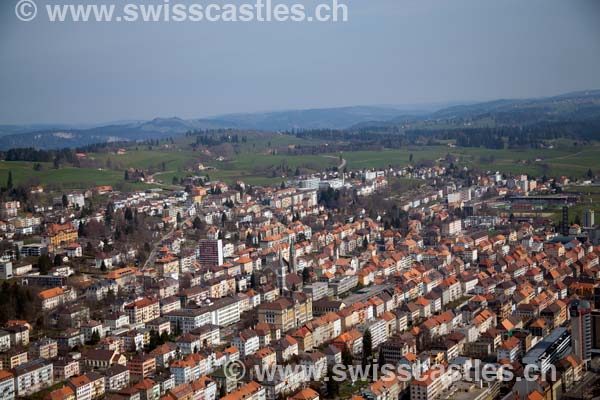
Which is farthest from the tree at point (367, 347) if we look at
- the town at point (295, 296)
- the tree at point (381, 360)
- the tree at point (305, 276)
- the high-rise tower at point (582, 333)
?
the tree at point (305, 276)

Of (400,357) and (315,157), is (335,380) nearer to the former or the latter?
(400,357)

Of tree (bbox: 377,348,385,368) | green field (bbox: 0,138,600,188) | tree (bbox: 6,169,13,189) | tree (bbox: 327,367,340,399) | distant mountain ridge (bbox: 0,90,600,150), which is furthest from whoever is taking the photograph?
distant mountain ridge (bbox: 0,90,600,150)

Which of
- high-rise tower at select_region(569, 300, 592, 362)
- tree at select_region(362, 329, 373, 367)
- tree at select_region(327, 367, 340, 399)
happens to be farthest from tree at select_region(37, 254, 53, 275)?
high-rise tower at select_region(569, 300, 592, 362)

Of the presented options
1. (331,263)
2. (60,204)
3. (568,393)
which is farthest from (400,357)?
(60,204)

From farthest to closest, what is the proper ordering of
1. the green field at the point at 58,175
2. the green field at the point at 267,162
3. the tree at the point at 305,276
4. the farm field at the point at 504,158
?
the farm field at the point at 504,158, the green field at the point at 267,162, the green field at the point at 58,175, the tree at the point at 305,276

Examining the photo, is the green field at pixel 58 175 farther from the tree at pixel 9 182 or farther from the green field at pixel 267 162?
the tree at pixel 9 182

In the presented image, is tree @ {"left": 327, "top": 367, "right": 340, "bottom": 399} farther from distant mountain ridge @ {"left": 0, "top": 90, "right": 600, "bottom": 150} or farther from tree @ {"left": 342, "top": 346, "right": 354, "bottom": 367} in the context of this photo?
distant mountain ridge @ {"left": 0, "top": 90, "right": 600, "bottom": 150}
